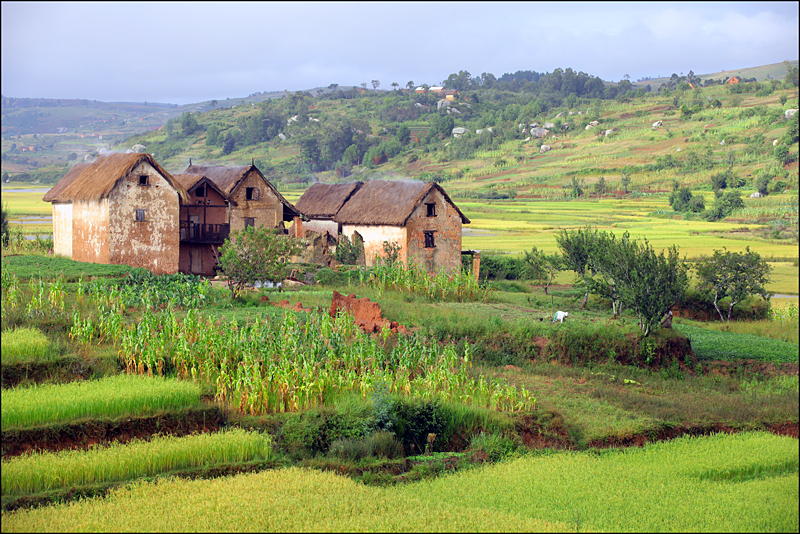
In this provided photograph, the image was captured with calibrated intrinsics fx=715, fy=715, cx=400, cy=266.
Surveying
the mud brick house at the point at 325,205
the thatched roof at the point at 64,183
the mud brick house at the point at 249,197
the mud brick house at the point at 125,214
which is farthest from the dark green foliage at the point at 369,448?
the mud brick house at the point at 325,205

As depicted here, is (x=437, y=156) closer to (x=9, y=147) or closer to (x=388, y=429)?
(x=9, y=147)

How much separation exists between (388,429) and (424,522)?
151 inches

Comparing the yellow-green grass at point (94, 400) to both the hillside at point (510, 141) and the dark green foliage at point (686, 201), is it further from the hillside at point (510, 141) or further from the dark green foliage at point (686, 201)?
the hillside at point (510, 141)

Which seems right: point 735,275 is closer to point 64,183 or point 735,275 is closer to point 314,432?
point 314,432

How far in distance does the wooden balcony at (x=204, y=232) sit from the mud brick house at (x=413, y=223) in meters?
5.61

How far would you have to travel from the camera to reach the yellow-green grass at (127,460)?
8664 millimetres

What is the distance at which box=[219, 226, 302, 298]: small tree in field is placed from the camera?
72.6 feet

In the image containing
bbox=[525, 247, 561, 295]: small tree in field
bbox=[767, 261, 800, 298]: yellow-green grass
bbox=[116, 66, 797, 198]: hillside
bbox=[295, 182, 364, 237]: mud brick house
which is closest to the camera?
bbox=[767, 261, 800, 298]: yellow-green grass

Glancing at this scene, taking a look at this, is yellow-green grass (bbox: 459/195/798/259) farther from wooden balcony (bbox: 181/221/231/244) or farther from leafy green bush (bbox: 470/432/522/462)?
leafy green bush (bbox: 470/432/522/462)

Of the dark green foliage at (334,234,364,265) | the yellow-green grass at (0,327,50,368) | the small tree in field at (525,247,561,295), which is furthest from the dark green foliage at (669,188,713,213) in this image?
the yellow-green grass at (0,327,50,368)

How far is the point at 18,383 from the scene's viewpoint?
1188 centimetres

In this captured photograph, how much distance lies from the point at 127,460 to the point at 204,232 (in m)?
24.0

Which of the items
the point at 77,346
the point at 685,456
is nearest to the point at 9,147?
the point at 77,346

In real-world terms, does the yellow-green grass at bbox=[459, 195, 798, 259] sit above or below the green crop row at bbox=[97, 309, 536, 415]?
above
